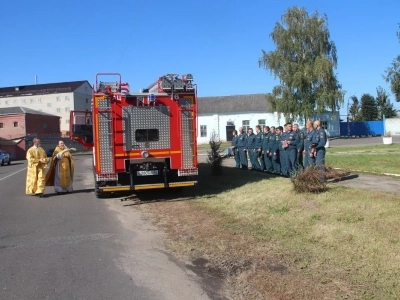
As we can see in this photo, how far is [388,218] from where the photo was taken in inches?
275

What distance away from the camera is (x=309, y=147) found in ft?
39.2

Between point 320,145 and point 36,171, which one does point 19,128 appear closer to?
point 36,171

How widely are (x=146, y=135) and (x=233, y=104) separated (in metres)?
57.3

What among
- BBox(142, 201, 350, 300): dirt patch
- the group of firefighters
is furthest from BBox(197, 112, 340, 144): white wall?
BBox(142, 201, 350, 300): dirt patch

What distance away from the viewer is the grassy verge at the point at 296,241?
514 centimetres

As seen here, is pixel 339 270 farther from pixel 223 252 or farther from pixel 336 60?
pixel 336 60

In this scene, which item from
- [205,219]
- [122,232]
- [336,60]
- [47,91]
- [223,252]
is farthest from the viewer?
[47,91]

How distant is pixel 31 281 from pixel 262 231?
382 cm

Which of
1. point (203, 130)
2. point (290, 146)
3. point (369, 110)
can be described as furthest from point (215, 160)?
point (369, 110)

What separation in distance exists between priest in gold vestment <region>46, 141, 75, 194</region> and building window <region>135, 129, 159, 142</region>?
390cm

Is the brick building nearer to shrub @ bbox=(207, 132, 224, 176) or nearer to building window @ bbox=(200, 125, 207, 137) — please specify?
building window @ bbox=(200, 125, 207, 137)

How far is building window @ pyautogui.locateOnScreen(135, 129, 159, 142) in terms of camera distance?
11.5m

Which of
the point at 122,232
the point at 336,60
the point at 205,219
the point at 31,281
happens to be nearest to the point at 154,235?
the point at 122,232

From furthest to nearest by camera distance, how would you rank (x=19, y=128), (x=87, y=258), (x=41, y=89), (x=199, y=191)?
1. (x=41, y=89)
2. (x=19, y=128)
3. (x=199, y=191)
4. (x=87, y=258)
